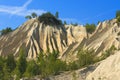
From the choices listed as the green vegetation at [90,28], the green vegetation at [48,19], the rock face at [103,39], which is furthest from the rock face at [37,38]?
the rock face at [103,39]

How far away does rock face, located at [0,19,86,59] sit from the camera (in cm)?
7562

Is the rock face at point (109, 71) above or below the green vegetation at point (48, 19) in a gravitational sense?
below

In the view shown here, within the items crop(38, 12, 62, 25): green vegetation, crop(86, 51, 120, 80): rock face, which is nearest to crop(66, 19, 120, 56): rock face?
crop(38, 12, 62, 25): green vegetation

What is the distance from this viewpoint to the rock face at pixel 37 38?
7562cm

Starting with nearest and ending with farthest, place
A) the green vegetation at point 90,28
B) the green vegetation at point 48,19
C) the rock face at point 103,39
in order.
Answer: the rock face at point 103,39 → the green vegetation at point 90,28 → the green vegetation at point 48,19

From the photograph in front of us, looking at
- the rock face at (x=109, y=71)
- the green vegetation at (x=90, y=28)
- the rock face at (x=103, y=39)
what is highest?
the green vegetation at (x=90, y=28)

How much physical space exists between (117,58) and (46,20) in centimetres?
6383

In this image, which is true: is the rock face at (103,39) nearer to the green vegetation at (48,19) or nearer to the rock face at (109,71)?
the green vegetation at (48,19)

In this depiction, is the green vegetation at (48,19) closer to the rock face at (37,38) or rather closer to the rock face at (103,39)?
the rock face at (37,38)

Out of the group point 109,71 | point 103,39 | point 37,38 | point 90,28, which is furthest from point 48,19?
point 109,71

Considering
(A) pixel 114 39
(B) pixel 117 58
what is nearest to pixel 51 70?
(B) pixel 117 58

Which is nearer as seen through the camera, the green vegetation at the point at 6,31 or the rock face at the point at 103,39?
the rock face at the point at 103,39

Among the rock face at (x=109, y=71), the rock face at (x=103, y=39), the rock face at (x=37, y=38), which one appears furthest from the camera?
the rock face at (x=37, y=38)

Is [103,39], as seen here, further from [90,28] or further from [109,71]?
[109,71]
